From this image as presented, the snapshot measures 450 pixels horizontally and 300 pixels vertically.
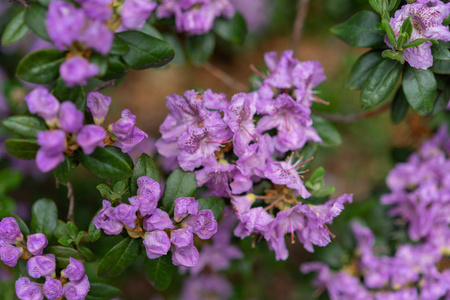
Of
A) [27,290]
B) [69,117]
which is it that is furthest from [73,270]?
[69,117]

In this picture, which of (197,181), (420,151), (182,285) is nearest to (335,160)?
(420,151)

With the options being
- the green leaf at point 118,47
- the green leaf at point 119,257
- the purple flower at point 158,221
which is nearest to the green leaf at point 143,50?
the green leaf at point 118,47

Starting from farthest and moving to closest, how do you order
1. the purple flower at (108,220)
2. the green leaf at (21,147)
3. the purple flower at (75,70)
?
1. the purple flower at (108,220)
2. the green leaf at (21,147)
3. the purple flower at (75,70)

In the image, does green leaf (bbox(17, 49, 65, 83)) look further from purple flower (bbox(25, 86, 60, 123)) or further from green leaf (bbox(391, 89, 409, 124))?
green leaf (bbox(391, 89, 409, 124))

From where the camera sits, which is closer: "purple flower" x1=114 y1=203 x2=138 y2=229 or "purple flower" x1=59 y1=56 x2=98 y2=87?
"purple flower" x1=59 y1=56 x2=98 y2=87

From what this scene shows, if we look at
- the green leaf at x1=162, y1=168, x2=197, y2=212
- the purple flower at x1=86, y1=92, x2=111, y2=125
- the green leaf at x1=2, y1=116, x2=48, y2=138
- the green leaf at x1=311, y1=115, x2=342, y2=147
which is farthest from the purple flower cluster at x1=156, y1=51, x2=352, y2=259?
the green leaf at x1=2, y1=116, x2=48, y2=138

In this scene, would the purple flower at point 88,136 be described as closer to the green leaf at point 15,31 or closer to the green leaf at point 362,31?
the green leaf at point 15,31

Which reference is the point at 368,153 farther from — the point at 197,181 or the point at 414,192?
the point at 197,181
